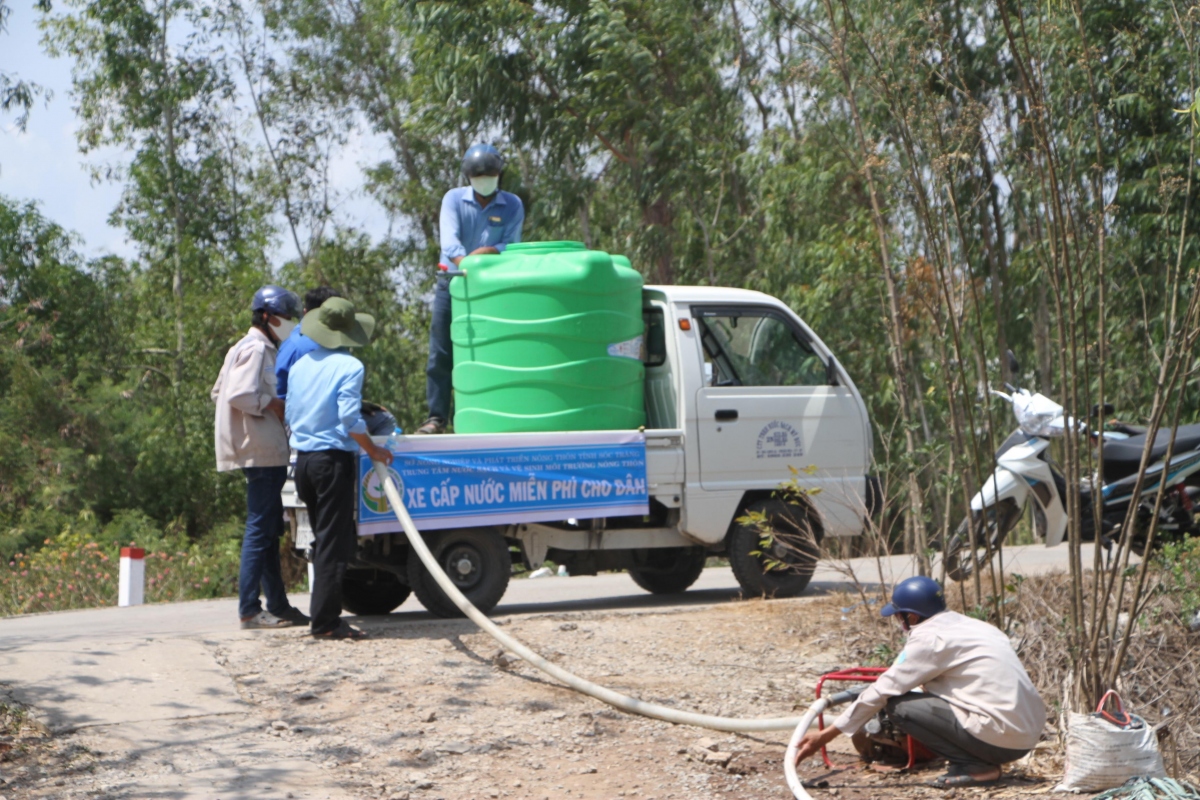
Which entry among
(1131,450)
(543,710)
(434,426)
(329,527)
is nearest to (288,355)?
(329,527)

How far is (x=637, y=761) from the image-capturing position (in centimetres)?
566

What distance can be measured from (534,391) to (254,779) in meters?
3.83

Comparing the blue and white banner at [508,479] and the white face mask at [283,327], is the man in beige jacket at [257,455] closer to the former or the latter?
the white face mask at [283,327]

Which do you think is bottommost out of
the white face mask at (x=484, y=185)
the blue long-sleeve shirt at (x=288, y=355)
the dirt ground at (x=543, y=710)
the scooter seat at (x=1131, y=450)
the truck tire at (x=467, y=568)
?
the dirt ground at (x=543, y=710)

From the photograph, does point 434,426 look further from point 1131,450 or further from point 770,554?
point 1131,450

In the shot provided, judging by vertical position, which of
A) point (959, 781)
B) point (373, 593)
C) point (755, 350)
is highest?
point (755, 350)

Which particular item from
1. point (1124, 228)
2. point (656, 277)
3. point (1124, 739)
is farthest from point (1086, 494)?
point (656, 277)

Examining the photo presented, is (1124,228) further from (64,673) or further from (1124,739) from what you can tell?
(64,673)

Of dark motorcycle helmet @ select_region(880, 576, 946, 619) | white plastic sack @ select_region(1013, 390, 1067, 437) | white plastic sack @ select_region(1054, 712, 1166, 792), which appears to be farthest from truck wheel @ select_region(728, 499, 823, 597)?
white plastic sack @ select_region(1054, 712, 1166, 792)

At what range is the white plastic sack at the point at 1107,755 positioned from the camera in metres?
5.02

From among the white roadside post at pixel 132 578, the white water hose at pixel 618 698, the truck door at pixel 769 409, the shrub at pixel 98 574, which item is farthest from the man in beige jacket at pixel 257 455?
the shrub at pixel 98 574

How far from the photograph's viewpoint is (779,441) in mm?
9148

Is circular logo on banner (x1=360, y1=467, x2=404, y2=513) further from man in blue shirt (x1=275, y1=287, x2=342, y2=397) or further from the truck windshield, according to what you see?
the truck windshield

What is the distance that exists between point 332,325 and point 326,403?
466 mm
